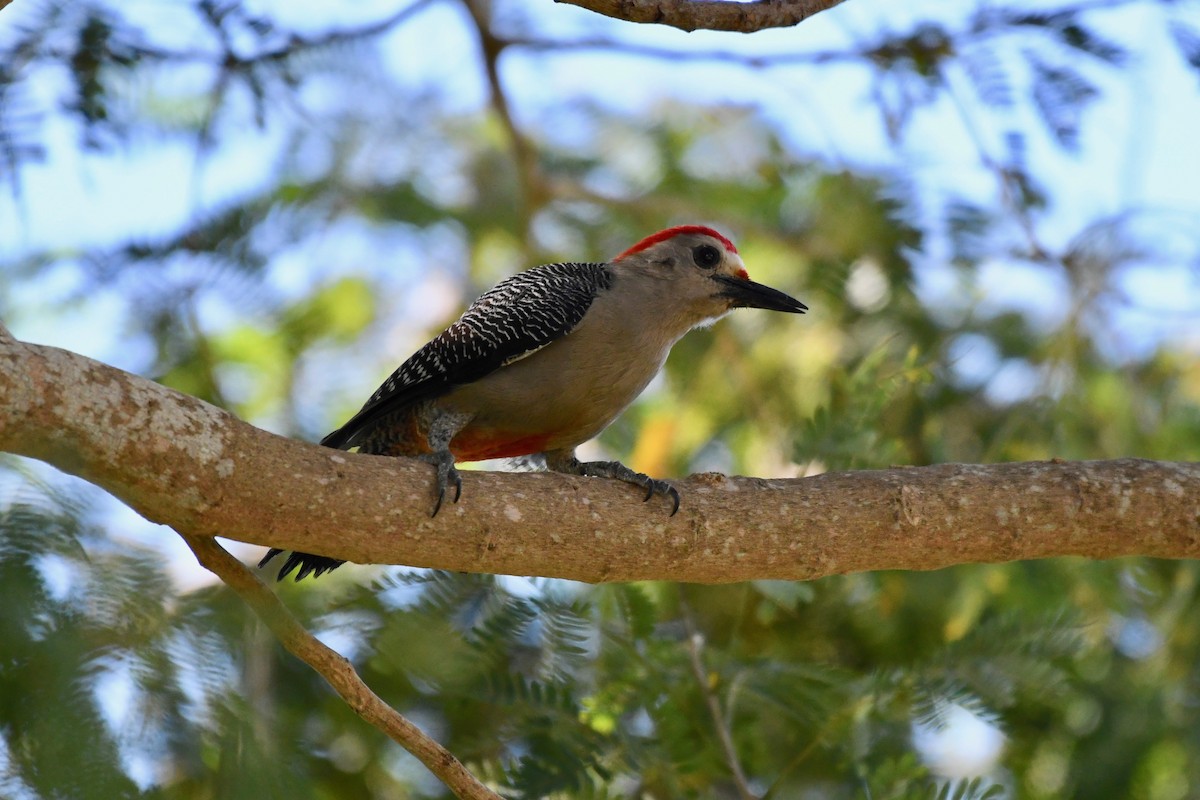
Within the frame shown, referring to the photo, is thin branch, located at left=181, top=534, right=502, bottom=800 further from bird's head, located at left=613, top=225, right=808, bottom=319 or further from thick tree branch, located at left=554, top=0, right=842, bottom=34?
bird's head, located at left=613, top=225, right=808, bottom=319

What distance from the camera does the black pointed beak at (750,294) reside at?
5126mm

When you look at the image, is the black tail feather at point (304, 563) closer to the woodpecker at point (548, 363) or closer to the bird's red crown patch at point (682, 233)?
the woodpecker at point (548, 363)

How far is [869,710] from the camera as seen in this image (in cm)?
465

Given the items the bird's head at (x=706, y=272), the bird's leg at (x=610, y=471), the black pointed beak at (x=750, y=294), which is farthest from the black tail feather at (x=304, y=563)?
the black pointed beak at (x=750, y=294)

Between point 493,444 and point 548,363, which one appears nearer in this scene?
point 548,363

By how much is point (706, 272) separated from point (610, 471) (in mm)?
1101

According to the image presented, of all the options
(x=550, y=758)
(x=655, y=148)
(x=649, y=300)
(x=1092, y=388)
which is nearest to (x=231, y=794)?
(x=550, y=758)

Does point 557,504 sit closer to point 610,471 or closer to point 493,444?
point 610,471

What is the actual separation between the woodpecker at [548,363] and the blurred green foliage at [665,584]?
642mm

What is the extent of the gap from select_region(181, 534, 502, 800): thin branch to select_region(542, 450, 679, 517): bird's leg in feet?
3.59

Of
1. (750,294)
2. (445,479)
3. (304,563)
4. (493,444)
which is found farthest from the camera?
(750,294)

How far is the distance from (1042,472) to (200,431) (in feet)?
9.22

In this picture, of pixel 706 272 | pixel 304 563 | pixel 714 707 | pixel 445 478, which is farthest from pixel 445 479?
pixel 706 272

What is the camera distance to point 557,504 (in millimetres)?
3777
